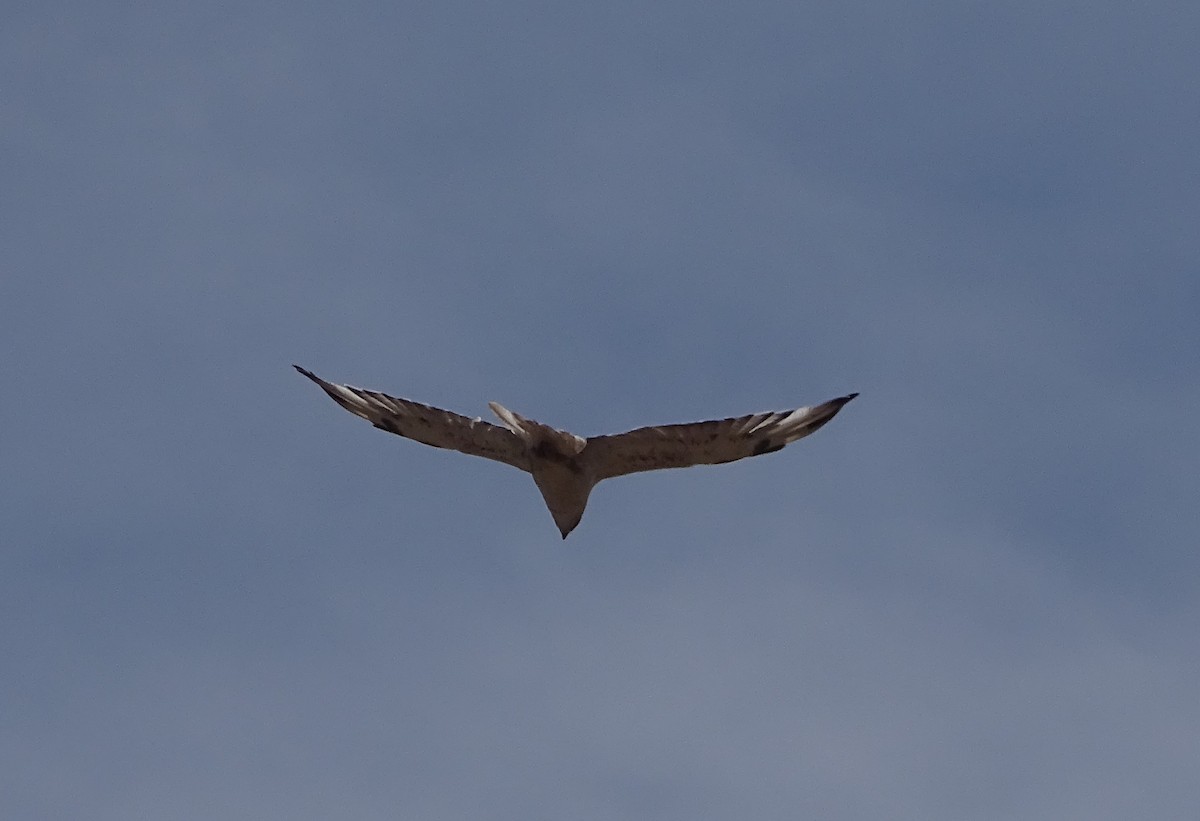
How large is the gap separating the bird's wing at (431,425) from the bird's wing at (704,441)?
0.90 m

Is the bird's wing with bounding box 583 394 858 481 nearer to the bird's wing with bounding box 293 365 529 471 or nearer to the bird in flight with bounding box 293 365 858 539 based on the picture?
the bird in flight with bounding box 293 365 858 539

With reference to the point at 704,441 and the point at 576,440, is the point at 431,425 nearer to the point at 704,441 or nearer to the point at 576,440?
the point at 576,440

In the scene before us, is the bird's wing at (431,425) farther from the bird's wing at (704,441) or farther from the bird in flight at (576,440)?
the bird's wing at (704,441)

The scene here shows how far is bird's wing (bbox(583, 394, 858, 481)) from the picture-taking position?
28.9m

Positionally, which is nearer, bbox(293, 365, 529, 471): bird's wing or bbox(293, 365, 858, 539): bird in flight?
bbox(293, 365, 858, 539): bird in flight

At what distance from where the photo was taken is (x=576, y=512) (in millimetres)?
29875

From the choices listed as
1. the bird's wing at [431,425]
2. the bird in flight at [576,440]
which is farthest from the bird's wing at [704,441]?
the bird's wing at [431,425]

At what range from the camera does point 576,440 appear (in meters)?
29.2

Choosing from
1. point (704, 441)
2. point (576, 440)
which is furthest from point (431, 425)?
point (704, 441)

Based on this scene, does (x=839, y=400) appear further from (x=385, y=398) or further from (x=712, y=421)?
(x=385, y=398)

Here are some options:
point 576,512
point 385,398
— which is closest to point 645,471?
point 576,512

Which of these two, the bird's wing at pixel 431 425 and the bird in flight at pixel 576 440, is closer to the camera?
the bird in flight at pixel 576 440

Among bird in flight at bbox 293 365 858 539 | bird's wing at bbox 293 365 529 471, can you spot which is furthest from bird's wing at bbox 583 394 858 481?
bird's wing at bbox 293 365 529 471

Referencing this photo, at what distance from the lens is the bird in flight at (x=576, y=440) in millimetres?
29000
